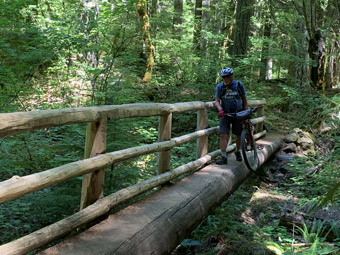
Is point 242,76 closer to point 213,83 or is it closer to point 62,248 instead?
point 213,83

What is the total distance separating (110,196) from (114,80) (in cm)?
404

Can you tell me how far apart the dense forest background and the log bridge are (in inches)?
30.9

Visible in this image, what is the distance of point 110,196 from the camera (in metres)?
3.39

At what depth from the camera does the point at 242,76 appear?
1059 centimetres

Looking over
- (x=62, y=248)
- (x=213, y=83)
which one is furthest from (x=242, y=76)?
(x=62, y=248)

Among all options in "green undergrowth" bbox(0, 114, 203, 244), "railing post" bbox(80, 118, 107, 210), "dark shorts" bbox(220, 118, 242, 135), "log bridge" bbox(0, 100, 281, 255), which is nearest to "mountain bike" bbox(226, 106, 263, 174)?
"dark shorts" bbox(220, 118, 242, 135)

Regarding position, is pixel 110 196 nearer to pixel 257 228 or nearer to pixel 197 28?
pixel 257 228

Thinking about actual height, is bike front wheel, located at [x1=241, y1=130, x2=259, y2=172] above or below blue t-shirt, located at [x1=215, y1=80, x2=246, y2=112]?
below

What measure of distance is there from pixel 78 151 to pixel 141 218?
1667 millimetres

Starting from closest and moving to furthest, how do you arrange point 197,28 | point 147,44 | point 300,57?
point 147,44 < point 300,57 < point 197,28

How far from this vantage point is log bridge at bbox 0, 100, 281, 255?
2406 millimetres

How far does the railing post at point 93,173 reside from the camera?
10.7ft

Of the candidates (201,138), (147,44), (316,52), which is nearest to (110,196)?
(201,138)

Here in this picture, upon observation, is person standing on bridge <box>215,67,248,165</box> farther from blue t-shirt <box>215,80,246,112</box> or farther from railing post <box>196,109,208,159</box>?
railing post <box>196,109,208,159</box>
